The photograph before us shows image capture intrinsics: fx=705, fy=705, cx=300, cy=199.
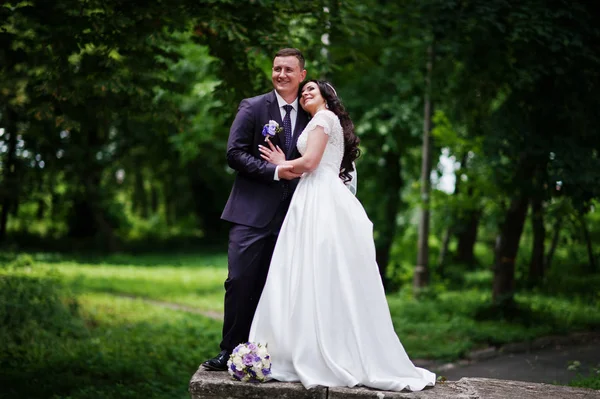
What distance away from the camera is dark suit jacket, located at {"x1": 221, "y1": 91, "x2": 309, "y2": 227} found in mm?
5062

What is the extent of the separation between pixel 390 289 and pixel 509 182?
21.0 ft

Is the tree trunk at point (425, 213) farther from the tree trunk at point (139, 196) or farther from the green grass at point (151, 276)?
the tree trunk at point (139, 196)

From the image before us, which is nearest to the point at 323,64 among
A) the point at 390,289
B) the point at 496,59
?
the point at 496,59

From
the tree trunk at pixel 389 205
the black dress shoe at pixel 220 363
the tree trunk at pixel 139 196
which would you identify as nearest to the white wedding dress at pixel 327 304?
the black dress shoe at pixel 220 363

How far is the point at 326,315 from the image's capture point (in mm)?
4914

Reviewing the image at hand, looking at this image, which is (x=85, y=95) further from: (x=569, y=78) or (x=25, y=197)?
(x=25, y=197)

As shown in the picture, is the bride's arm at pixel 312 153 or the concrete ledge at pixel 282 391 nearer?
the concrete ledge at pixel 282 391

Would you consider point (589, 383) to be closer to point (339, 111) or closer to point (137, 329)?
point (339, 111)

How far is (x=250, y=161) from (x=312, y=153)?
443 mm

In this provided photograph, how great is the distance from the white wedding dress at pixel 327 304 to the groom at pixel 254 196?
14cm

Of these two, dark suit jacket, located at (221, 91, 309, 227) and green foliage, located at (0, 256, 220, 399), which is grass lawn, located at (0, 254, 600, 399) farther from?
dark suit jacket, located at (221, 91, 309, 227)

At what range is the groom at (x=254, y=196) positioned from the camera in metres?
5.04

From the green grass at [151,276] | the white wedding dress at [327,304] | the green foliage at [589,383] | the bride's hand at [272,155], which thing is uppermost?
the bride's hand at [272,155]

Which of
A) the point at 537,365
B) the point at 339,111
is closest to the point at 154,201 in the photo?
the point at 537,365
